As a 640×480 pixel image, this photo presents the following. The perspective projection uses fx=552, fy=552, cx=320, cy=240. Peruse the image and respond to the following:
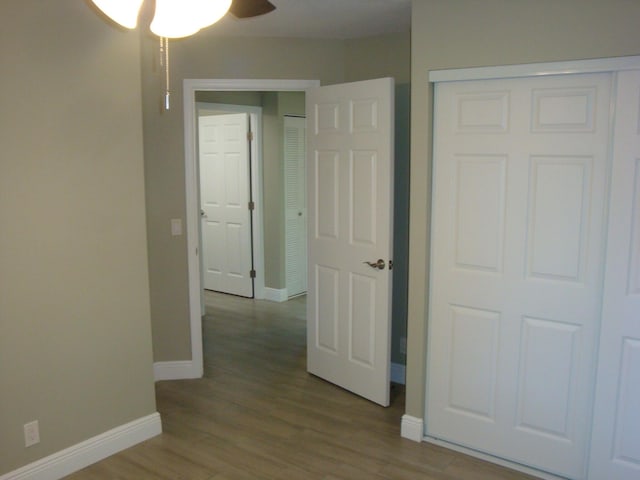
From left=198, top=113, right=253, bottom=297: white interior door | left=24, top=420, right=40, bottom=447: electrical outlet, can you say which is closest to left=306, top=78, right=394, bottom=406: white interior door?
left=24, top=420, right=40, bottom=447: electrical outlet

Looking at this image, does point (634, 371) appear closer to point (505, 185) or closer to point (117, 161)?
point (505, 185)

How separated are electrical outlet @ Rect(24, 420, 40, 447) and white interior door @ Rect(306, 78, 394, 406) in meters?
1.90

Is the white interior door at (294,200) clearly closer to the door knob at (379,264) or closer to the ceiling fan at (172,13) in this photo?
the door knob at (379,264)

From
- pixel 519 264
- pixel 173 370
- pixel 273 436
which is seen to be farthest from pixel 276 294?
pixel 519 264

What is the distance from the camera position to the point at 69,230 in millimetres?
2754

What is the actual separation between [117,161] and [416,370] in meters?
2.01

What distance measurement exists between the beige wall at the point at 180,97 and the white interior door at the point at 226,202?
2106 mm

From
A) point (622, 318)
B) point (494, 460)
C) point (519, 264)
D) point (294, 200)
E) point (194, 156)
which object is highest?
point (194, 156)

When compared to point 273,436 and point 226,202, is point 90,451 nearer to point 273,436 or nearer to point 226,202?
point 273,436

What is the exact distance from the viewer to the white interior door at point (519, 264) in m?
2.61

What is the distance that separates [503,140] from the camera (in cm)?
277

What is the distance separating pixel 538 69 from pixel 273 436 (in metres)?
2.42

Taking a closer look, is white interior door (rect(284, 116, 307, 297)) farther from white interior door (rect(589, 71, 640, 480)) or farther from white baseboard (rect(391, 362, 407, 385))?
white interior door (rect(589, 71, 640, 480))

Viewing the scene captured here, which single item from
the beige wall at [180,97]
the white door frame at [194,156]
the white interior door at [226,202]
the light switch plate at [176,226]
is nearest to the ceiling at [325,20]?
the beige wall at [180,97]
